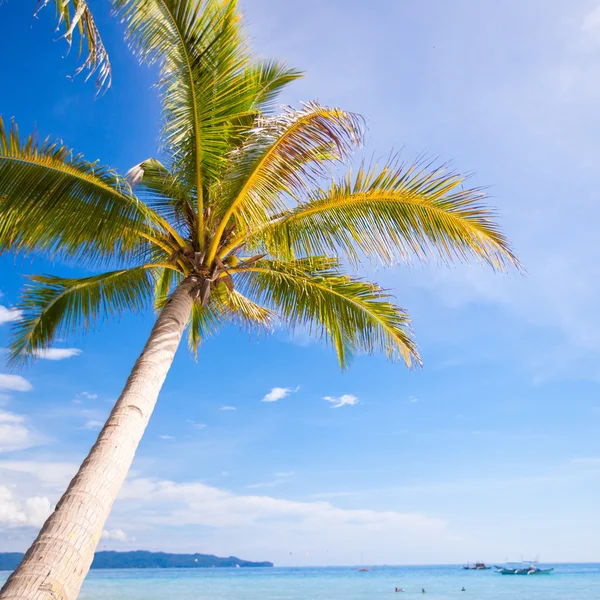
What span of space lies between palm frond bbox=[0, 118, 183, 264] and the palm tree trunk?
1.73 m

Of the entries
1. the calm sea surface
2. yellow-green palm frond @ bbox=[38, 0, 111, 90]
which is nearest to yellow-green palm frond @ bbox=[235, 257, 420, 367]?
yellow-green palm frond @ bbox=[38, 0, 111, 90]

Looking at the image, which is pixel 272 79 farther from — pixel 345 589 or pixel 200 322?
pixel 345 589

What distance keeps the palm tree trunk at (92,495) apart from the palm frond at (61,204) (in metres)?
1.73

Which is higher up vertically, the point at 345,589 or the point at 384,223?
the point at 384,223

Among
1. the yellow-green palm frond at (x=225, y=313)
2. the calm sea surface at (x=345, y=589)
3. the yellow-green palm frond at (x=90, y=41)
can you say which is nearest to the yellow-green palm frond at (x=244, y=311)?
the yellow-green palm frond at (x=225, y=313)

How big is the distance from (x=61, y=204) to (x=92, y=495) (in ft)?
12.3

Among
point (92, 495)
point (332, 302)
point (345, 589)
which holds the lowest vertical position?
point (345, 589)

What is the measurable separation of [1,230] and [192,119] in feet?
8.67

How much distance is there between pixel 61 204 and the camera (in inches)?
258

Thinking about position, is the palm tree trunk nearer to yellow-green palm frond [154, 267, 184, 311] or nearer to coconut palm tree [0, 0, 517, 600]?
coconut palm tree [0, 0, 517, 600]

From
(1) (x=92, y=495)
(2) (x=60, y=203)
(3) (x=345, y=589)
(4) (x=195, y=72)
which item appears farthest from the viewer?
(3) (x=345, y=589)

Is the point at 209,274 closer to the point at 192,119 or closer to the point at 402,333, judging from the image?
the point at 192,119

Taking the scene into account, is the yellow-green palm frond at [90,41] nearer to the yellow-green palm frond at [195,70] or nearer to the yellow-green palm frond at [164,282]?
the yellow-green palm frond at [195,70]

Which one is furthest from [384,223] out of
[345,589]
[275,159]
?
[345,589]
